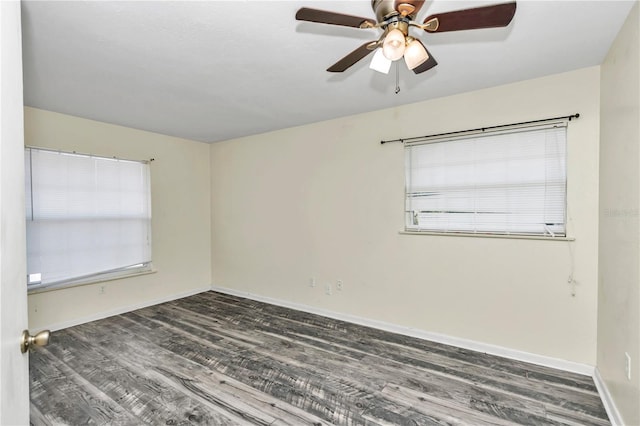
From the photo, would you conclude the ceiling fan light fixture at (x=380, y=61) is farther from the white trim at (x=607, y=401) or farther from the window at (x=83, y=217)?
the window at (x=83, y=217)

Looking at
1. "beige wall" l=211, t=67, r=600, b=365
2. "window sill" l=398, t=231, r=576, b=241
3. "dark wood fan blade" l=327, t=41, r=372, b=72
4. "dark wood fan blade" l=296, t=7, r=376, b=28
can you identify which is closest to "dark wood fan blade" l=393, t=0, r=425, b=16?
"dark wood fan blade" l=296, t=7, r=376, b=28

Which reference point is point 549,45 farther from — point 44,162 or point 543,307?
point 44,162

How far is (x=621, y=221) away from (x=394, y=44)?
177 centimetres

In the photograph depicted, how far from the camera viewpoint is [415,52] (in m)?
1.57

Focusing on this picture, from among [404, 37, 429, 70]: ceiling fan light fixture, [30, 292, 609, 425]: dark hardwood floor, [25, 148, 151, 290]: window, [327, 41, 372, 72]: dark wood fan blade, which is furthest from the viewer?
[25, 148, 151, 290]: window

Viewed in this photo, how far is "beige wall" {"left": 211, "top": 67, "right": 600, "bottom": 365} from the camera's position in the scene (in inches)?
99.7

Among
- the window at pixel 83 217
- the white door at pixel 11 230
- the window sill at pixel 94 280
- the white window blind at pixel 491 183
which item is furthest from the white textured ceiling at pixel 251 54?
the window sill at pixel 94 280

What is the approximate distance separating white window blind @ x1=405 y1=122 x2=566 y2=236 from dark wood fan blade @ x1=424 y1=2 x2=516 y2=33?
5.41ft

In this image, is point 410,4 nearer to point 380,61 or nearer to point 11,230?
point 380,61

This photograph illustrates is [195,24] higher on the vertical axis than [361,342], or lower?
higher

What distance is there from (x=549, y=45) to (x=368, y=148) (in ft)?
5.92

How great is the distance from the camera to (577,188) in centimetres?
251

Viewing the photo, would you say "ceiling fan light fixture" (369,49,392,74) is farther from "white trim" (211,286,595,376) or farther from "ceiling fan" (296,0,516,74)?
"white trim" (211,286,595,376)

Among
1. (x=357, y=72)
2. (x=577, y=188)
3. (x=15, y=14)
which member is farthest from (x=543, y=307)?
(x=15, y=14)
